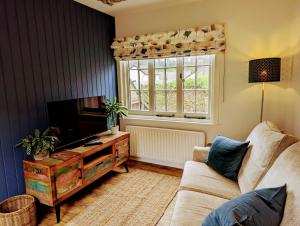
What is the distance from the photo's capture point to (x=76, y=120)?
2498 millimetres

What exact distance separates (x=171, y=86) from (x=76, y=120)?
5.07 feet

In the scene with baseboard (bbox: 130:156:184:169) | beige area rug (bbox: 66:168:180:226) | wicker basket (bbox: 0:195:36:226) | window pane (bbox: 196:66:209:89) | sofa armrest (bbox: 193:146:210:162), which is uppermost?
window pane (bbox: 196:66:209:89)

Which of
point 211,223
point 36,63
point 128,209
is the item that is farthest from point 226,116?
point 36,63

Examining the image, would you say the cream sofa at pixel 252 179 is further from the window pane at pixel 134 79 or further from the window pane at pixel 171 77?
the window pane at pixel 134 79

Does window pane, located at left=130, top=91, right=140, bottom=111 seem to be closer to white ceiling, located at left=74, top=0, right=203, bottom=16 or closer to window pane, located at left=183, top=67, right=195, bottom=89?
window pane, located at left=183, top=67, right=195, bottom=89

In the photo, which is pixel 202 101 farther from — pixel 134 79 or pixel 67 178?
pixel 67 178

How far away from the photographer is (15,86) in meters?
2.13

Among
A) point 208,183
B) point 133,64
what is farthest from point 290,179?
point 133,64

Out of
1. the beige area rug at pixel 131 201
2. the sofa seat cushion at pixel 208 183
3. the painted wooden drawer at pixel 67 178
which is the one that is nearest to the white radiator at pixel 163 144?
the beige area rug at pixel 131 201

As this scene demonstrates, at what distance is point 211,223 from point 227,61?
2199mm

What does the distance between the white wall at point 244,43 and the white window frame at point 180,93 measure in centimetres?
10

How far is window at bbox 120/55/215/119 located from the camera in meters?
3.06

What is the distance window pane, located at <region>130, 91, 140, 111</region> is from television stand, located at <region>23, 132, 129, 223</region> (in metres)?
1.02

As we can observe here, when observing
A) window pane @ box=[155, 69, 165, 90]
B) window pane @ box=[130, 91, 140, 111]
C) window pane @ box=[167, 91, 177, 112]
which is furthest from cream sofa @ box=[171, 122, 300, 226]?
window pane @ box=[130, 91, 140, 111]
